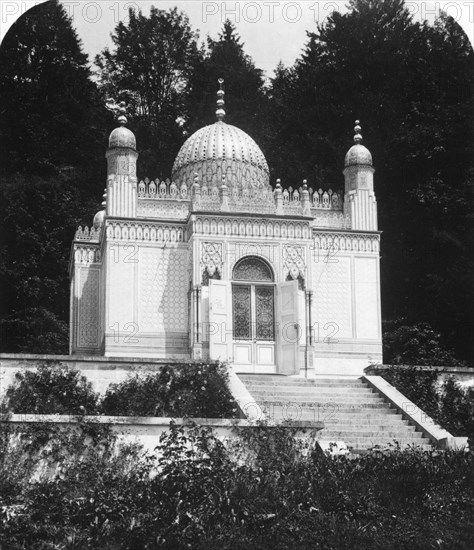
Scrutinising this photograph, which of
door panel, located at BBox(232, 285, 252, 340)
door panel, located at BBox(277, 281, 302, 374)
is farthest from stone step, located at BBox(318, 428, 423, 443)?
door panel, located at BBox(232, 285, 252, 340)

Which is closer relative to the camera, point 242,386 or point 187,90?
point 242,386

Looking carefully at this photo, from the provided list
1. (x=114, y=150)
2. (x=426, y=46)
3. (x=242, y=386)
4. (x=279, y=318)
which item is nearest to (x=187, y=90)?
(x=426, y=46)

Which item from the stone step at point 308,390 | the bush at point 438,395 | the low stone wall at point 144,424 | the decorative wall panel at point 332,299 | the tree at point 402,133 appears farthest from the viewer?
the tree at point 402,133

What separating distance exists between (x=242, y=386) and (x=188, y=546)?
302 inches

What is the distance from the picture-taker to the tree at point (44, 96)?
1411 inches

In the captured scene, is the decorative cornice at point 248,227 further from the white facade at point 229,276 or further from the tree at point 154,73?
the tree at point 154,73

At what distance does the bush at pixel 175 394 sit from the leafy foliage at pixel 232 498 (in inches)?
124

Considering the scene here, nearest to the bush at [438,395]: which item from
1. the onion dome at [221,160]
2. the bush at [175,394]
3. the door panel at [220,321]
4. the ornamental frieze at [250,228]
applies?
the door panel at [220,321]

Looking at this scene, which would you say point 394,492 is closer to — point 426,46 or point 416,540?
point 416,540

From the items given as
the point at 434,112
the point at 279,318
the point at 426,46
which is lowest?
the point at 279,318

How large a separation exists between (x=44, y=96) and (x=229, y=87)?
7416 millimetres

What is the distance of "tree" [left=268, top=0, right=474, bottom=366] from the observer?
110ft

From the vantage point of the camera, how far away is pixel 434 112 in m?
35.4

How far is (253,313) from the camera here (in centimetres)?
2609
